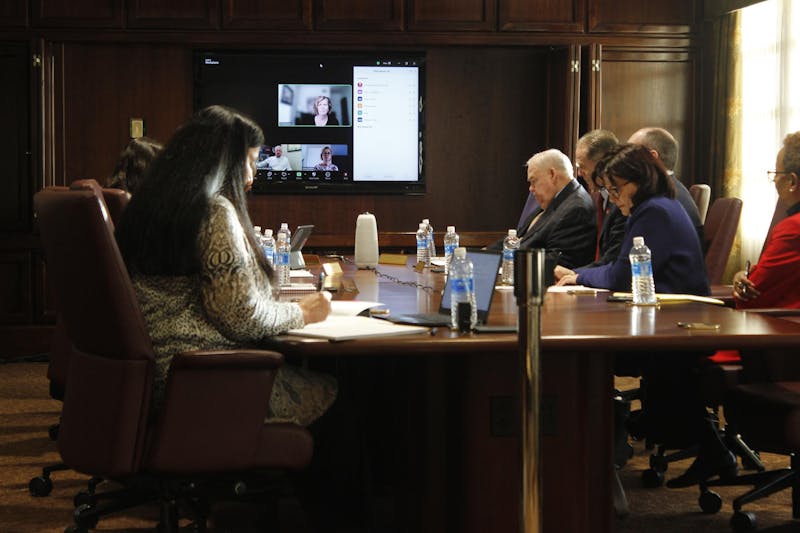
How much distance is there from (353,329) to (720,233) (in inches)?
106

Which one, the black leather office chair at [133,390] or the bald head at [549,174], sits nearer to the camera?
the black leather office chair at [133,390]

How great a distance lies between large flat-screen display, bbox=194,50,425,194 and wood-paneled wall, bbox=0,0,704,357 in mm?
100

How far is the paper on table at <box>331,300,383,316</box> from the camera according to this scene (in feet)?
9.36

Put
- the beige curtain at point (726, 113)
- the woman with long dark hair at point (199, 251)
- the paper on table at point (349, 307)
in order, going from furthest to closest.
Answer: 1. the beige curtain at point (726, 113)
2. the paper on table at point (349, 307)
3. the woman with long dark hair at point (199, 251)

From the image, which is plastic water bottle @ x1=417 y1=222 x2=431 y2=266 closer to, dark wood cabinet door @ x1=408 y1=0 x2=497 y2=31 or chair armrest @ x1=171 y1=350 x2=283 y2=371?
dark wood cabinet door @ x1=408 y1=0 x2=497 y2=31

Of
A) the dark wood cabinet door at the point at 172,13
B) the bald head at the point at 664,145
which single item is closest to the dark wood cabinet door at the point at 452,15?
the dark wood cabinet door at the point at 172,13

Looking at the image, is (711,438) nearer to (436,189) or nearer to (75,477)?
(75,477)

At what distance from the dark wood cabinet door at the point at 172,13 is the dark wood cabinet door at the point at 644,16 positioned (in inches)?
88.7

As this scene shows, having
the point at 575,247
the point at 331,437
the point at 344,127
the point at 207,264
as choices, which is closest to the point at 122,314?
the point at 207,264

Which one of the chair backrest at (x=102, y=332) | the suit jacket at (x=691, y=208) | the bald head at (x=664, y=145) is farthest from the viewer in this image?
the bald head at (x=664, y=145)

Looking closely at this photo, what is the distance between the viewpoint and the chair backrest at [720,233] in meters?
4.69

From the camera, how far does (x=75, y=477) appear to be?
3916 mm

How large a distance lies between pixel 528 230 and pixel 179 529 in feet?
9.00

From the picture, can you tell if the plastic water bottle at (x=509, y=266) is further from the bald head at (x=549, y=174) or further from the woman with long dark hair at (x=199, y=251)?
the woman with long dark hair at (x=199, y=251)
